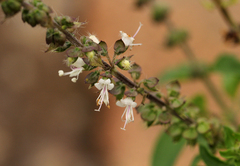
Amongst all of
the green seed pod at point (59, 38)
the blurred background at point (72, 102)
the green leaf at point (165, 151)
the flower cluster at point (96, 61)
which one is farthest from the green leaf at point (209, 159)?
the blurred background at point (72, 102)

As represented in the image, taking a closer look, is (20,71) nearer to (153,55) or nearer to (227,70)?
(153,55)

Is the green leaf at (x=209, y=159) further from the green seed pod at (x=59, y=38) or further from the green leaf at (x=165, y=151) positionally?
the green seed pod at (x=59, y=38)

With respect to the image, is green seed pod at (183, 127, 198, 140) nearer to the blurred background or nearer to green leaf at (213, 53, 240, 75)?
green leaf at (213, 53, 240, 75)

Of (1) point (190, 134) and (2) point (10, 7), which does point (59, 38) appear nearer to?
(2) point (10, 7)

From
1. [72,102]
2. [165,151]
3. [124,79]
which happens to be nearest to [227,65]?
[165,151]

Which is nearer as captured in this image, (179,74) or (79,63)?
(79,63)
